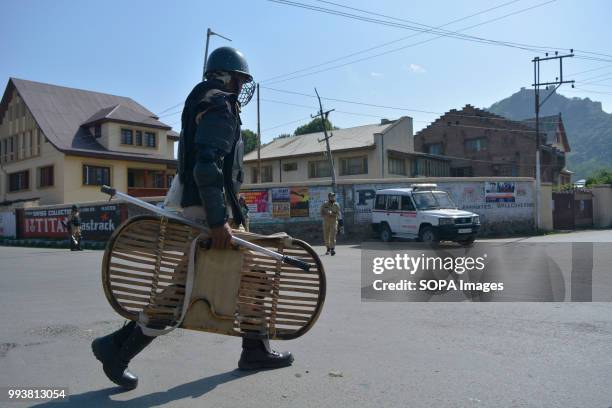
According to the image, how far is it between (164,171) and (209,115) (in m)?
38.8

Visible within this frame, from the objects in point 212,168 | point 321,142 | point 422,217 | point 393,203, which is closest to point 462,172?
point 321,142

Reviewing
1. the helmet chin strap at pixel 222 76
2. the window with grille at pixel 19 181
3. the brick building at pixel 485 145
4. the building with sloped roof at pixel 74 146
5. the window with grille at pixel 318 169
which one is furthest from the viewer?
the brick building at pixel 485 145

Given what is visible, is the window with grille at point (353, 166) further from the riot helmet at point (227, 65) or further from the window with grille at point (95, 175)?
the riot helmet at point (227, 65)

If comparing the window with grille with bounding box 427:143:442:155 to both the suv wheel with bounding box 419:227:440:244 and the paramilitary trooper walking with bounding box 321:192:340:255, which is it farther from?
the paramilitary trooper walking with bounding box 321:192:340:255

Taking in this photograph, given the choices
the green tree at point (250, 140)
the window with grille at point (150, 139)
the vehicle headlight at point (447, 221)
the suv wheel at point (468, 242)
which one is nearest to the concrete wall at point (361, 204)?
the suv wheel at point (468, 242)

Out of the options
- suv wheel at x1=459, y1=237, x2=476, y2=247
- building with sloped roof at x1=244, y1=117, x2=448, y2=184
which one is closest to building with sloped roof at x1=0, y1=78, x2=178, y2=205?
building with sloped roof at x1=244, y1=117, x2=448, y2=184

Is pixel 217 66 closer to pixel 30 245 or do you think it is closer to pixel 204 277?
pixel 204 277

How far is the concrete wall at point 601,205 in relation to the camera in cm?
3400

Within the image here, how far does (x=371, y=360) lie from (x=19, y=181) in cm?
4280

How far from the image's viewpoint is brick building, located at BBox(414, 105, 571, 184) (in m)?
45.8

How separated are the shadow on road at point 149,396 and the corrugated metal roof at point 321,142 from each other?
36.3m

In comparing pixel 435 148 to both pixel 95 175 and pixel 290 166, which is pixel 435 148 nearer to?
pixel 290 166

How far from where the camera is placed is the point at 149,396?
3.39m

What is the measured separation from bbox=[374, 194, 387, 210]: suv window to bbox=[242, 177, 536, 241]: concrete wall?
297 centimetres
